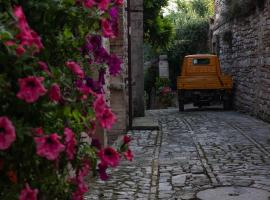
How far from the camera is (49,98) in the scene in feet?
8.00

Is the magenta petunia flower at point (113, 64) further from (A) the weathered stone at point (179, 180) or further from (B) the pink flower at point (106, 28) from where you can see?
(A) the weathered stone at point (179, 180)

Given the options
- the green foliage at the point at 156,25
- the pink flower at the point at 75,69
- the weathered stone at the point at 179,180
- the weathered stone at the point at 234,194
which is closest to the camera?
the pink flower at the point at 75,69

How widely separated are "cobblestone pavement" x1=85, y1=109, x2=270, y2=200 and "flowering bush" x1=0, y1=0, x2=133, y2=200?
3.07 meters

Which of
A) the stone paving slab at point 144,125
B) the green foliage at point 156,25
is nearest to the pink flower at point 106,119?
the stone paving slab at point 144,125

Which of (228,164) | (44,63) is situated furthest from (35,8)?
(228,164)

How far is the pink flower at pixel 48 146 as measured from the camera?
2.26 meters

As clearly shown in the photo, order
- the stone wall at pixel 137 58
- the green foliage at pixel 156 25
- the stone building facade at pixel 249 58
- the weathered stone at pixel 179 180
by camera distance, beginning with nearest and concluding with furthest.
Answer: the weathered stone at pixel 179 180, the stone building facade at pixel 249 58, the stone wall at pixel 137 58, the green foliage at pixel 156 25

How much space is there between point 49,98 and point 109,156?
1.87 feet

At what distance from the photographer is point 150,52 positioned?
3067 cm

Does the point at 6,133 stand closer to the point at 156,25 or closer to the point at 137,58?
the point at 137,58

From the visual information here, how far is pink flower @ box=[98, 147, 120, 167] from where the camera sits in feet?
9.25

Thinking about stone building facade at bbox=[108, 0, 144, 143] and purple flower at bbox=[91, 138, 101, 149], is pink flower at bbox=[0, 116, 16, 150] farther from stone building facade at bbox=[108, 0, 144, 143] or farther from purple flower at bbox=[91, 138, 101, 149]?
stone building facade at bbox=[108, 0, 144, 143]

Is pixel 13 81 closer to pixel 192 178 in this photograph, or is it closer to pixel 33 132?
pixel 33 132

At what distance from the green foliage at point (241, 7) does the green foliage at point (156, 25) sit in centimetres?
263
